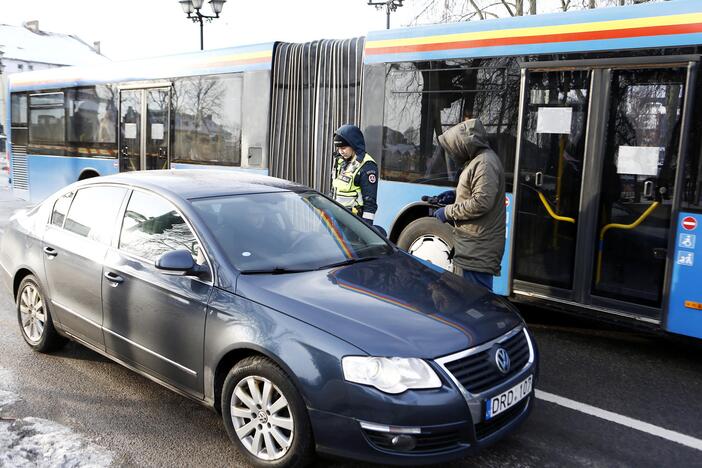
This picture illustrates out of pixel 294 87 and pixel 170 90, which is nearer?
pixel 294 87

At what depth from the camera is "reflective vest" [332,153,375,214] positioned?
614cm

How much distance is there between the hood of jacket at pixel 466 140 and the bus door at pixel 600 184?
1.08 metres

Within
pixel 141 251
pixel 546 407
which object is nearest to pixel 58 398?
pixel 141 251

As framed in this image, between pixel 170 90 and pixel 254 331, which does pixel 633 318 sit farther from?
pixel 170 90

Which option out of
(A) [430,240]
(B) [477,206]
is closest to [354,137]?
(A) [430,240]

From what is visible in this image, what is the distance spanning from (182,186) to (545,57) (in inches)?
133

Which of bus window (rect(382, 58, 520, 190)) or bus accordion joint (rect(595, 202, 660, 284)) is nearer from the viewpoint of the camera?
bus accordion joint (rect(595, 202, 660, 284))

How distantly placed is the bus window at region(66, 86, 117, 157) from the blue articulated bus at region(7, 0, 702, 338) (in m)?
3.37

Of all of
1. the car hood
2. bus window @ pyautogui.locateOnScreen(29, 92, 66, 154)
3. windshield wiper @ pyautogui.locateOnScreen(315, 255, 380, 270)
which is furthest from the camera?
bus window @ pyautogui.locateOnScreen(29, 92, 66, 154)

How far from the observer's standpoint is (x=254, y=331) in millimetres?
3311

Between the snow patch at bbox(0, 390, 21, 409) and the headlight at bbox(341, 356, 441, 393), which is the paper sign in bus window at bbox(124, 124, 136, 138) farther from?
the headlight at bbox(341, 356, 441, 393)

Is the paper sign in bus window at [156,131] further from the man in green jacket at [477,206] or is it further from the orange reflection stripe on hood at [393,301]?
the orange reflection stripe on hood at [393,301]

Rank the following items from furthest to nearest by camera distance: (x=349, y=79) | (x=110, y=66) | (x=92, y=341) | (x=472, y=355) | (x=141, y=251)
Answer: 1. (x=110, y=66)
2. (x=349, y=79)
3. (x=92, y=341)
4. (x=141, y=251)
5. (x=472, y=355)

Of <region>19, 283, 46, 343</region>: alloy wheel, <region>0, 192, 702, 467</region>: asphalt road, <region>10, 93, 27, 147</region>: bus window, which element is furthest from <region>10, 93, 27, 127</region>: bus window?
<region>19, 283, 46, 343</region>: alloy wheel
